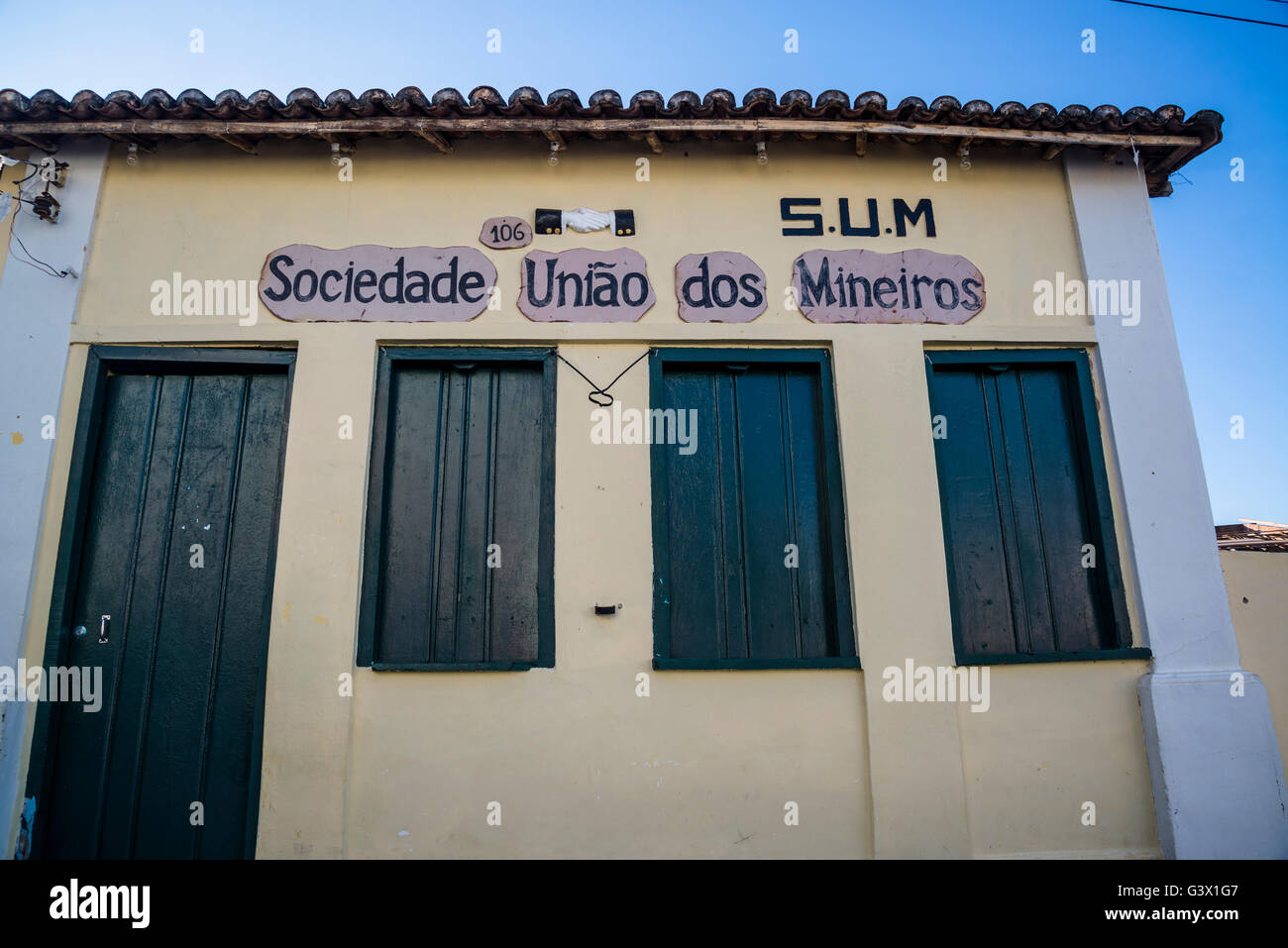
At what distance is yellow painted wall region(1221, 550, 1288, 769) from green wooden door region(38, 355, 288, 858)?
5.93 meters

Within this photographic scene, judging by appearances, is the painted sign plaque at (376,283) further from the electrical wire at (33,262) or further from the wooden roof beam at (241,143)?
the electrical wire at (33,262)

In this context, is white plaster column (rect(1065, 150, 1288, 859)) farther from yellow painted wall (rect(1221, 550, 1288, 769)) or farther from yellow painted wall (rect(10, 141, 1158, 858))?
yellow painted wall (rect(1221, 550, 1288, 769))

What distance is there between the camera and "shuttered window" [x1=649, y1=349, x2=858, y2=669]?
13.9 ft

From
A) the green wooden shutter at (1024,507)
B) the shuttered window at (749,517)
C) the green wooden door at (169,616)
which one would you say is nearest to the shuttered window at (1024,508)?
the green wooden shutter at (1024,507)

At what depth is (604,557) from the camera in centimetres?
423

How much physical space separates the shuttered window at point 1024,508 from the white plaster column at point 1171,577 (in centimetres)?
16

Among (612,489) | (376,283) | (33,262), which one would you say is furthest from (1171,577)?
(33,262)

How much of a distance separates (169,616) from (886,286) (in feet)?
15.4

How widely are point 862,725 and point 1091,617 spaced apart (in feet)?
5.17

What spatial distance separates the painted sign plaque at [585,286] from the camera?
4.54 meters

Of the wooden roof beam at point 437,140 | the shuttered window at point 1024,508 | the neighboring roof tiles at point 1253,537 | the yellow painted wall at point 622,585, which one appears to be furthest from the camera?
the neighboring roof tiles at point 1253,537
